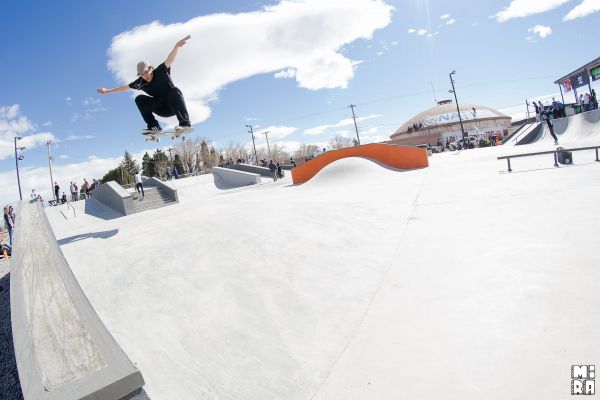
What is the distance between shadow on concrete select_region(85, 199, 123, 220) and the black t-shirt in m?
9.64

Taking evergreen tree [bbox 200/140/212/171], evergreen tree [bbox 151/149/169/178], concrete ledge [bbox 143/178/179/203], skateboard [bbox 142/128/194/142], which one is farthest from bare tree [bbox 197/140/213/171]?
skateboard [bbox 142/128/194/142]

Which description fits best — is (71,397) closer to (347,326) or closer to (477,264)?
(347,326)

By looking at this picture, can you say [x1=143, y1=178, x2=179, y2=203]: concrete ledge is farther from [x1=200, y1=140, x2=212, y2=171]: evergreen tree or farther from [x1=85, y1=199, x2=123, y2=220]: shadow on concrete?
[x1=200, y1=140, x2=212, y2=171]: evergreen tree

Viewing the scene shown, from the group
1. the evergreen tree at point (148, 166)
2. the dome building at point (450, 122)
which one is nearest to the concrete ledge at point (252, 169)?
the evergreen tree at point (148, 166)

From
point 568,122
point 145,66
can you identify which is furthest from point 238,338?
point 568,122

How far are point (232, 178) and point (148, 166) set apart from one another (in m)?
47.5

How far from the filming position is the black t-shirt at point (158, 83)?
5926mm

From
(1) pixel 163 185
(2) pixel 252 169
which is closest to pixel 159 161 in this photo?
(2) pixel 252 169

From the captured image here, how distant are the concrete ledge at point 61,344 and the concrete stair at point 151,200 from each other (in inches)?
524

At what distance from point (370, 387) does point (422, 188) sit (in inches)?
324

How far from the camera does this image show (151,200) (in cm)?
1667

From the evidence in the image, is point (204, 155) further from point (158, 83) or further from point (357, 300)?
point (357, 300)

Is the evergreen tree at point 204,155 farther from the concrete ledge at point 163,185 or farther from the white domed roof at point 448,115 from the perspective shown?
the concrete ledge at point 163,185

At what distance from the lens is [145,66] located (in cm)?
563
